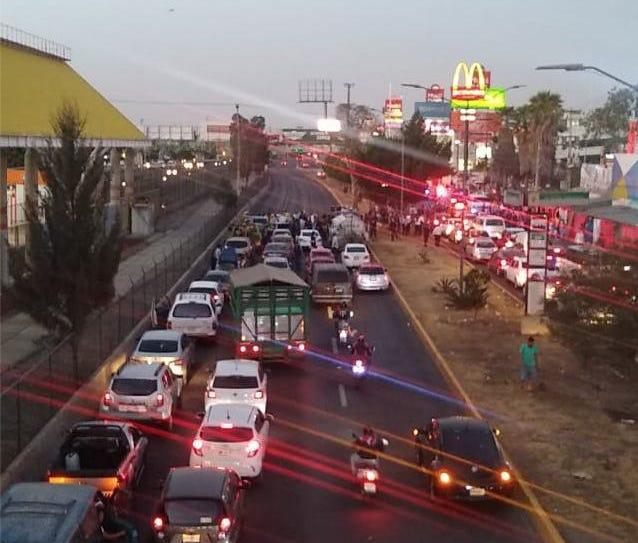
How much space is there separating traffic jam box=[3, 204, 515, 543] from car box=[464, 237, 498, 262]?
2001 centimetres

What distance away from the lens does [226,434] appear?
53.0 ft

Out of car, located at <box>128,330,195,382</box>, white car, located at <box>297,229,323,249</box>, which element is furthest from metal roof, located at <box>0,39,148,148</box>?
white car, located at <box>297,229,323,249</box>

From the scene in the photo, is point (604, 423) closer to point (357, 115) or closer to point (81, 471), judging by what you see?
point (81, 471)

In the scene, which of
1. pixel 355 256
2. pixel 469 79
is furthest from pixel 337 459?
pixel 469 79

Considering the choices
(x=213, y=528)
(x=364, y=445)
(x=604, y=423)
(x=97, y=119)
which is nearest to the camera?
(x=213, y=528)

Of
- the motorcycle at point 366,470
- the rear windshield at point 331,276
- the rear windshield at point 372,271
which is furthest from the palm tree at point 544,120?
the motorcycle at point 366,470

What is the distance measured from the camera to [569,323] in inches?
901

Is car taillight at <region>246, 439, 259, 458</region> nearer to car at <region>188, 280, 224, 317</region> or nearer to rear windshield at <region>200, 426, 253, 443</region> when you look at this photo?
rear windshield at <region>200, 426, 253, 443</region>

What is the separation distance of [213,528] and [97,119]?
40210 mm

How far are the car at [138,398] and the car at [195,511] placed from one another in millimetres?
6277

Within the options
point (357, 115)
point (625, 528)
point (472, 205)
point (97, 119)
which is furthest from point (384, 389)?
point (357, 115)

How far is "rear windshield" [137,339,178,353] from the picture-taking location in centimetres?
2356

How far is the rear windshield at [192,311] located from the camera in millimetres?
28797

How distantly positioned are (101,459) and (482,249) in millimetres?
38414
